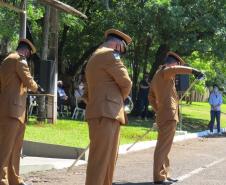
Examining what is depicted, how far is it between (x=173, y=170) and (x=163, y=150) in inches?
71.5

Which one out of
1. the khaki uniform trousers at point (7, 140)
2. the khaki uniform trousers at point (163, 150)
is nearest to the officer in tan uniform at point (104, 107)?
the khaki uniform trousers at point (7, 140)

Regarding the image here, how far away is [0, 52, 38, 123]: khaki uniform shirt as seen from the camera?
25.9 feet

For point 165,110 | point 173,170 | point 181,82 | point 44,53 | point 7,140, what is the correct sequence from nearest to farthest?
point 7,140
point 165,110
point 173,170
point 44,53
point 181,82

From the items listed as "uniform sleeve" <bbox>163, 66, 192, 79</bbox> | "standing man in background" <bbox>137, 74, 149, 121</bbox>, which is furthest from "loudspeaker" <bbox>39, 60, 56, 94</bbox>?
"uniform sleeve" <bbox>163, 66, 192, 79</bbox>

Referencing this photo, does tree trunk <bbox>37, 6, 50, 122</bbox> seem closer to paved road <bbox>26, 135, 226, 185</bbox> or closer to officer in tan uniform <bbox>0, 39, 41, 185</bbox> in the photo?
paved road <bbox>26, 135, 226, 185</bbox>

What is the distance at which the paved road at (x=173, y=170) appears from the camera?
9.37 meters

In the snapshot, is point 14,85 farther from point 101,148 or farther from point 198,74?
point 198,74

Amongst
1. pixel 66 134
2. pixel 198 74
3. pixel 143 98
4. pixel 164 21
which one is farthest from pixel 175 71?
pixel 143 98

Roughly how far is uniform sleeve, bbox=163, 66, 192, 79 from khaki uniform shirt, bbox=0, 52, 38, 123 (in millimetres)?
2263

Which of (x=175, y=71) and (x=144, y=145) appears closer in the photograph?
(x=175, y=71)

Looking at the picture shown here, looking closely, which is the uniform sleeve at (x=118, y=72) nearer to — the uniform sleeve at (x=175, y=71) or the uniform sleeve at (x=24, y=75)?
the uniform sleeve at (x=24, y=75)

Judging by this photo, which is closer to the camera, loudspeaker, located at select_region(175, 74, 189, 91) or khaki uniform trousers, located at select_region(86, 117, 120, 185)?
khaki uniform trousers, located at select_region(86, 117, 120, 185)

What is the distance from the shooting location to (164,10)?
2061 cm

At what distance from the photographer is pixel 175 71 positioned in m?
9.07
